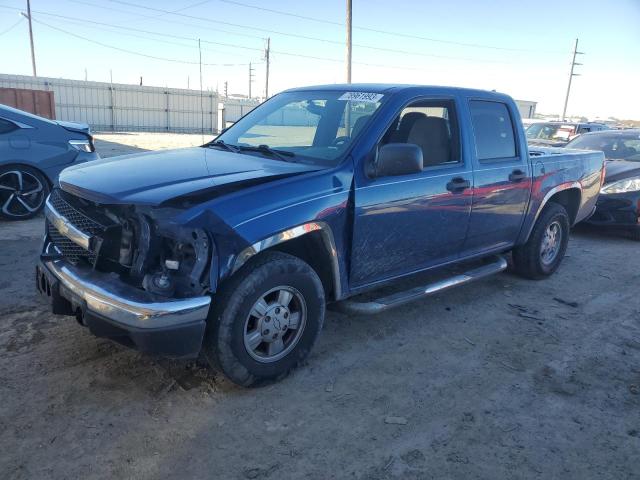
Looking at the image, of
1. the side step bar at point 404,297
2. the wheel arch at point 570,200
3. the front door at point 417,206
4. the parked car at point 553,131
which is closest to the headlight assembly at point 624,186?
the wheel arch at point 570,200

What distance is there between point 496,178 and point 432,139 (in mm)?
818

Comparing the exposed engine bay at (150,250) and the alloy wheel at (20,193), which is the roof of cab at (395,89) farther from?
the alloy wheel at (20,193)

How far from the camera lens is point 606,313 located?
495 cm

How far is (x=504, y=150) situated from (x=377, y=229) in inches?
75.0

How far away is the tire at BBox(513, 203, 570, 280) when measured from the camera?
560 centimetres

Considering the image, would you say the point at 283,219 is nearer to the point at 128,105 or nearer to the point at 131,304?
the point at 131,304

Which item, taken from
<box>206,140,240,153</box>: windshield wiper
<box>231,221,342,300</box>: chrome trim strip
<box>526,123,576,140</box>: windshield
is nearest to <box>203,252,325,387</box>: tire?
<box>231,221,342,300</box>: chrome trim strip

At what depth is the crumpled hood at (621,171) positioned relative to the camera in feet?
25.9

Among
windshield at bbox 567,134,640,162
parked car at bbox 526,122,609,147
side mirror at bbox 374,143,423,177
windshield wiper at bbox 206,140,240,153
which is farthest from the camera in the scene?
parked car at bbox 526,122,609,147

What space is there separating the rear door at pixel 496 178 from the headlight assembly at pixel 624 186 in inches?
136

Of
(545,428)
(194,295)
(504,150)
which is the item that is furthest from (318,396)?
(504,150)

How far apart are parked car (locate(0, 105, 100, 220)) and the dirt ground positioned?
117 inches

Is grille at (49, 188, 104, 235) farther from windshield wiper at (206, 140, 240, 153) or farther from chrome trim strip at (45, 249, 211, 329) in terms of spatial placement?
windshield wiper at (206, 140, 240, 153)

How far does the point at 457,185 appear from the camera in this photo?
4.30m
